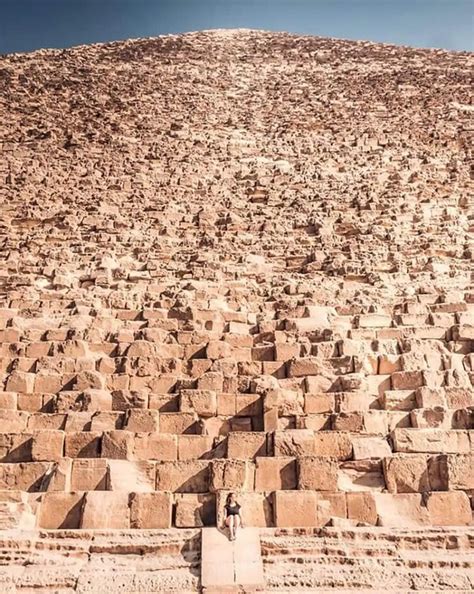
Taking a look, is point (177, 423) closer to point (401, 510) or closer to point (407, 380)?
point (401, 510)

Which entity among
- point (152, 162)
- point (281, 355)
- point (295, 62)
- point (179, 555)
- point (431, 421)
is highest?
point (295, 62)

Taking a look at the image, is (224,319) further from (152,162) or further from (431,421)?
(152,162)

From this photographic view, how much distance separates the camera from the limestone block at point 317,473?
517 cm

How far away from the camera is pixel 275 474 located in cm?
530

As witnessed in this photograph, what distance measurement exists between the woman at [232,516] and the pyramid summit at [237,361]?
0.35 ft

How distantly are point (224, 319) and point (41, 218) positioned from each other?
196 inches

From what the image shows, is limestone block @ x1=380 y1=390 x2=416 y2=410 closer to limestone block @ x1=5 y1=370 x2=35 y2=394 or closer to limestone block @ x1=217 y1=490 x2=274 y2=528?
limestone block @ x1=217 y1=490 x2=274 y2=528

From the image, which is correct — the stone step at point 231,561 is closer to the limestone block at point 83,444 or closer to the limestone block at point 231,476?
the limestone block at point 231,476

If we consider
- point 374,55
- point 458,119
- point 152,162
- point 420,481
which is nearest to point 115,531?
point 420,481

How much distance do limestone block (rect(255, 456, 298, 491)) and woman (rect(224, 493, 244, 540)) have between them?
1.58 feet

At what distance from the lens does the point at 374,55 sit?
24375 millimetres

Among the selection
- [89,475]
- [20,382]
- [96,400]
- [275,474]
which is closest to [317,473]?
[275,474]

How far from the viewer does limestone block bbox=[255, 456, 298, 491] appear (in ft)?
17.3

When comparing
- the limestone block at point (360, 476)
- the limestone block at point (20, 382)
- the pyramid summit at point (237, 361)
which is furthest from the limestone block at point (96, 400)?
the limestone block at point (360, 476)
